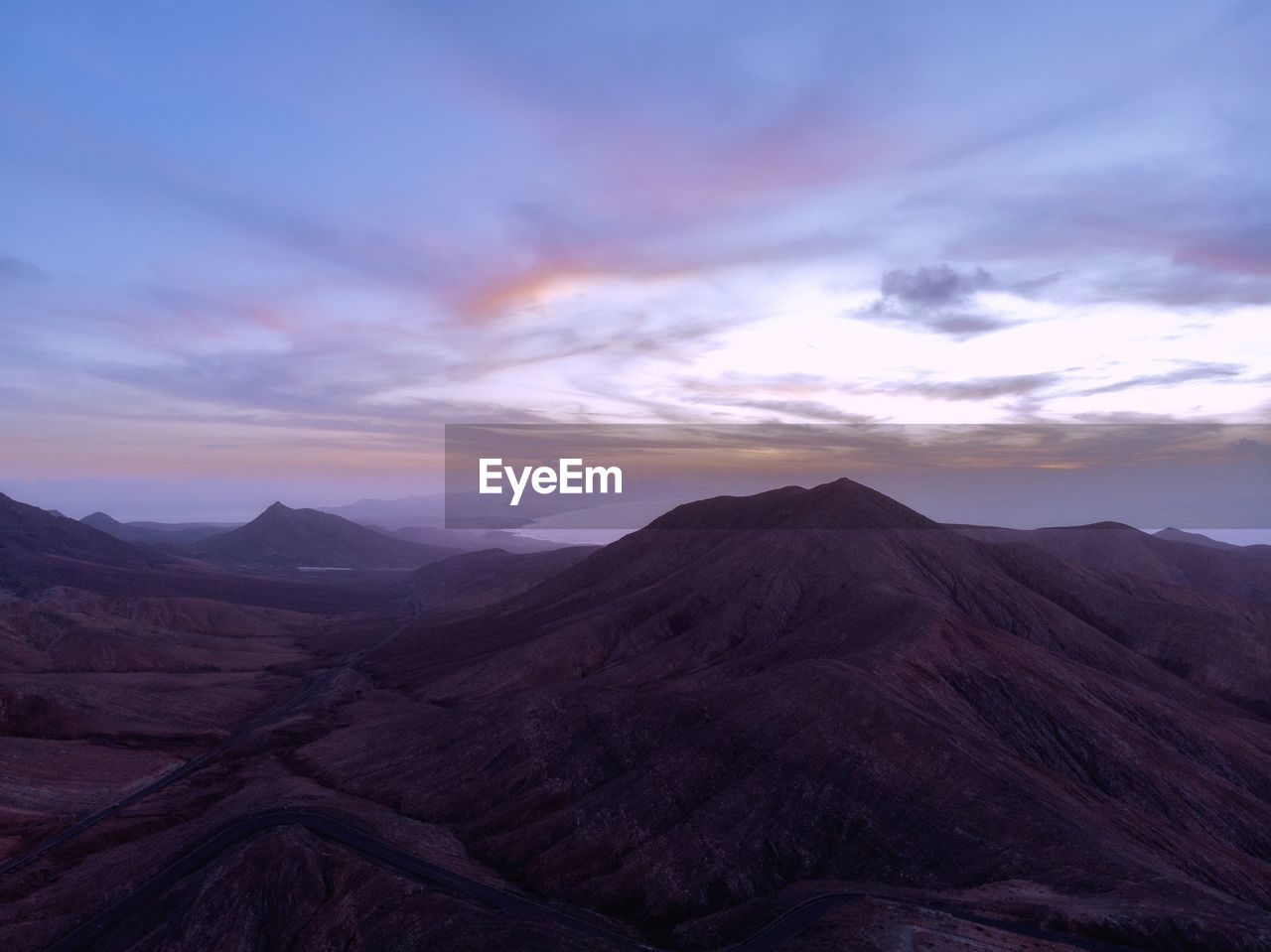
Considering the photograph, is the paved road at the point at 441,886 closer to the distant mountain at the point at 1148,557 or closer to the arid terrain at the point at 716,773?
the arid terrain at the point at 716,773

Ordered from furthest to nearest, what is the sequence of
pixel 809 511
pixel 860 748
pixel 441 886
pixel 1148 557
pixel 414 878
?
pixel 1148 557 → pixel 809 511 → pixel 860 748 → pixel 414 878 → pixel 441 886

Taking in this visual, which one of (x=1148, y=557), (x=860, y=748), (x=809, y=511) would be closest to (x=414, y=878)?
(x=860, y=748)

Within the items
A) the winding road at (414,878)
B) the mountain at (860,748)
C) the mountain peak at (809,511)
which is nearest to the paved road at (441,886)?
the winding road at (414,878)

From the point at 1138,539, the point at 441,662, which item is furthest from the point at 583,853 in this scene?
the point at 1138,539

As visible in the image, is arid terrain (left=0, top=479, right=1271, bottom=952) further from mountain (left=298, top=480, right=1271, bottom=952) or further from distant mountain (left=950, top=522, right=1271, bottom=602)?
distant mountain (left=950, top=522, right=1271, bottom=602)

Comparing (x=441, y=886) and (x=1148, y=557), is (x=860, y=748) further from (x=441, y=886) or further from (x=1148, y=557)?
(x=1148, y=557)

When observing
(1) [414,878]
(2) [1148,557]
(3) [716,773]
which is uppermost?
(2) [1148,557]

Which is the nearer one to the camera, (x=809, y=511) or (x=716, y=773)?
(x=716, y=773)
